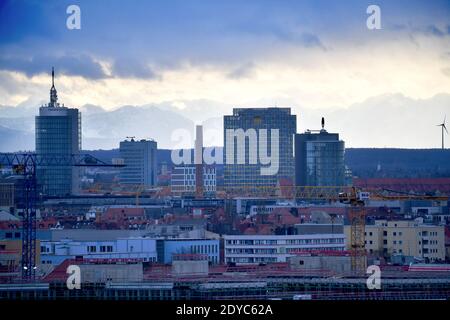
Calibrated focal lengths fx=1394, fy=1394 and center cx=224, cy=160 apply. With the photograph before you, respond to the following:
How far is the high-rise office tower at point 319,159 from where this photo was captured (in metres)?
45.1

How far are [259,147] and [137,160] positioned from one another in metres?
4.97

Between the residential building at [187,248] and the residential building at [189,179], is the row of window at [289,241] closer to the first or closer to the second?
the residential building at [187,248]

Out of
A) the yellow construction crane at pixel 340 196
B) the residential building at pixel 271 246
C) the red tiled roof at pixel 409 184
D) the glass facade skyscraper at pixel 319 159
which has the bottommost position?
the residential building at pixel 271 246

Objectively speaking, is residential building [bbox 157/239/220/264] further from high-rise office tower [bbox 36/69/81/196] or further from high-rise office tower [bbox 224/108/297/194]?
high-rise office tower [bbox 224/108/297/194]

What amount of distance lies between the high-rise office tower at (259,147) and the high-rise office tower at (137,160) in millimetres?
2823

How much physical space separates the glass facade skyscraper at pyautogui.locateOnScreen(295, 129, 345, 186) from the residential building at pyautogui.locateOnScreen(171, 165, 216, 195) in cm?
408

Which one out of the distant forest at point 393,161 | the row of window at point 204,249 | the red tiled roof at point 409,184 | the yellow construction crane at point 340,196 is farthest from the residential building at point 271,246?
the distant forest at point 393,161

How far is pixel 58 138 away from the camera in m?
44.7

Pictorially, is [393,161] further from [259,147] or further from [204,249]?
[204,249]

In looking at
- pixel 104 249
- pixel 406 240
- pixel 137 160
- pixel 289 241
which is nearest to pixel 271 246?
pixel 289 241

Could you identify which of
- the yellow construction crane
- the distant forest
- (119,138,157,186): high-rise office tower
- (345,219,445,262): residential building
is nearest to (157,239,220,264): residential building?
the yellow construction crane

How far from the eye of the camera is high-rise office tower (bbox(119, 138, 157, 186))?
5141cm
